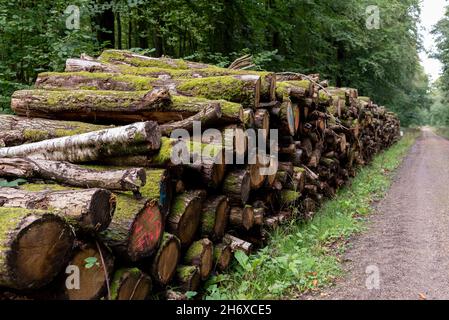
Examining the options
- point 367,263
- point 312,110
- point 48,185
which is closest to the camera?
point 48,185

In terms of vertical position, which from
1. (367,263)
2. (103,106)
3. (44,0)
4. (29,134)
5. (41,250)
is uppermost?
(44,0)

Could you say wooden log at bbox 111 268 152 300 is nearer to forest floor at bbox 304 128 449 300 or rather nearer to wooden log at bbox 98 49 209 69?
forest floor at bbox 304 128 449 300

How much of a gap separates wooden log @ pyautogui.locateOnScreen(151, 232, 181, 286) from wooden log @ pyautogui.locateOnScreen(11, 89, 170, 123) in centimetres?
158

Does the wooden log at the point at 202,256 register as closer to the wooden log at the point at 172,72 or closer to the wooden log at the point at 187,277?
the wooden log at the point at 187,277

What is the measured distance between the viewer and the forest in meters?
9.52

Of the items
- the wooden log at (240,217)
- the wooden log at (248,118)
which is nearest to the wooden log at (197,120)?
the wooden log at (248,118)

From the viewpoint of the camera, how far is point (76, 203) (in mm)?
2939

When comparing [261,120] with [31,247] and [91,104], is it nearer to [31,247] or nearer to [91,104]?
[91,104]

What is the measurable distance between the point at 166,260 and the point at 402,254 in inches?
122

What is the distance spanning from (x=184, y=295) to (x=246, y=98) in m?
2.55

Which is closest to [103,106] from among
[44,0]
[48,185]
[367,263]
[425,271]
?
[48,185]

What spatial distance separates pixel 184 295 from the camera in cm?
367

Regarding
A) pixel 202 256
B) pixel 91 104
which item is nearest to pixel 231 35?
pixel 91 104
